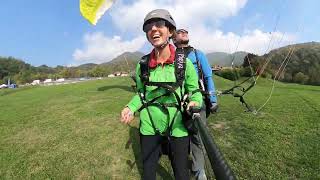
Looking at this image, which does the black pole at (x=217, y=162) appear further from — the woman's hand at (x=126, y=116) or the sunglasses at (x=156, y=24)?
the sunglasses at (x=156, y=24)

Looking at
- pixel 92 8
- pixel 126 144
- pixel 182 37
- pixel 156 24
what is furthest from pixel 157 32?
pixel 126 144

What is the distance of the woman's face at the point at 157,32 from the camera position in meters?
3.95

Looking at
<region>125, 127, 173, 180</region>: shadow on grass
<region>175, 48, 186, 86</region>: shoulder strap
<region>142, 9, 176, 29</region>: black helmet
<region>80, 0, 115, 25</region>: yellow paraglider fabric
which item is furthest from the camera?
<region>125, 127, 173, 180</region>: shadow on grass


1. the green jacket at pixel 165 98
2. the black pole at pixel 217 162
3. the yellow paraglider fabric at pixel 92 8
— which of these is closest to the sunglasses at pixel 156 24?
the green jacket at pixel 165 98

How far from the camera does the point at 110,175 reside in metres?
7.09

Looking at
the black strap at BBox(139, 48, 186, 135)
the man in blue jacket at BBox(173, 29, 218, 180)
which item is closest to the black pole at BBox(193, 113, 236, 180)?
the black strap at BBox(139, 48, 186, 135)

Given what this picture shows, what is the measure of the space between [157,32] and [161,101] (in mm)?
790

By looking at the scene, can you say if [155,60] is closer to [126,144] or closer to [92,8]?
[92,8]

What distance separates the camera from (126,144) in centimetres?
870

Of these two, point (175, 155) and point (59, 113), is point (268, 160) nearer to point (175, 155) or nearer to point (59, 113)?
point (175, 155)

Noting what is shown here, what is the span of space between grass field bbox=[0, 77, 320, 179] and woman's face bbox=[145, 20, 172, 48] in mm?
3476

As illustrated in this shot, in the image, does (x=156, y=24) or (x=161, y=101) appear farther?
(x=161, y=101)

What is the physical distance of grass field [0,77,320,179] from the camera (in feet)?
22.7

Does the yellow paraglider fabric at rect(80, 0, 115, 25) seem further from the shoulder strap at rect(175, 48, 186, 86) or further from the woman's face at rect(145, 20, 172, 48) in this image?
the shoulder strap at rect(175, 48, 186, 86)
